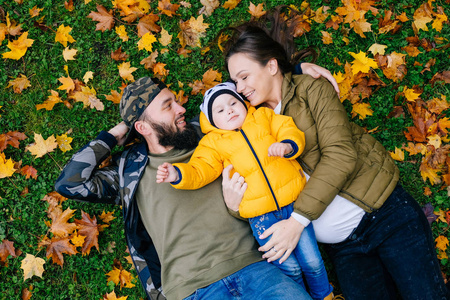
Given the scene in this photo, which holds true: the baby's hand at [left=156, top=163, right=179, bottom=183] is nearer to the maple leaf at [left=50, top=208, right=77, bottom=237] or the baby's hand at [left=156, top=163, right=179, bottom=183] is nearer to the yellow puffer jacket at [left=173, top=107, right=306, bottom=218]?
the yellow puffer jacket at [left=173, top=107, right=306, bottom=218]

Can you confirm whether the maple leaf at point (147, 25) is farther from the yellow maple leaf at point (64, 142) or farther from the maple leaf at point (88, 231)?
the maple leaf at point (88, 231)

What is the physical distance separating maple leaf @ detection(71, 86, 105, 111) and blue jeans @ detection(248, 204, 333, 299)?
2.37 metres

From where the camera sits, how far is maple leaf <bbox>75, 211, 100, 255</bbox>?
390cm

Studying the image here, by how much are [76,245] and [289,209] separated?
241 centimetres

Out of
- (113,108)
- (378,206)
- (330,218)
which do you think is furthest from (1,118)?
(378,206)

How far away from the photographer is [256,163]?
2994 millimetres

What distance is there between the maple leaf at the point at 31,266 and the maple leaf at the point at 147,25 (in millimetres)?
2905

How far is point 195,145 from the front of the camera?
11.7ft

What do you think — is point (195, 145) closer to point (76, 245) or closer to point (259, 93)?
point (259, 93)

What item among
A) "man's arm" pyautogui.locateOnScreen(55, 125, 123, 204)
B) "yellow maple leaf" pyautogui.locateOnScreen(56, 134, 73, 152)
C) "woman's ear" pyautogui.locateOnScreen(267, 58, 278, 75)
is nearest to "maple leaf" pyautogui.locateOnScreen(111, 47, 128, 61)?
"yellow maple leaf" pyautogui.locateOnScreen(56, 134, 73, 152)

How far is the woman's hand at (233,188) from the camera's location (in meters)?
3.06

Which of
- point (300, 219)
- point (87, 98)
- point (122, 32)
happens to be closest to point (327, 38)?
point (300, 219)

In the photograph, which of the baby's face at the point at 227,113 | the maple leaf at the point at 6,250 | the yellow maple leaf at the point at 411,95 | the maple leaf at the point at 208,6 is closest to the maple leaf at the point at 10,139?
the maple leaf at the point at 6,250

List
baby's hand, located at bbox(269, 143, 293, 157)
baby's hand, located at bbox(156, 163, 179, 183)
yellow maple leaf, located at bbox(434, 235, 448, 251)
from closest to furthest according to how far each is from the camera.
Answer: baby's hand, located at bbox(269, 143, 293, 157), baby's hand, located at bbox(156, 163, 179, 183), yellow maple leaf, located at bbox(434, 235, 448, 251)
